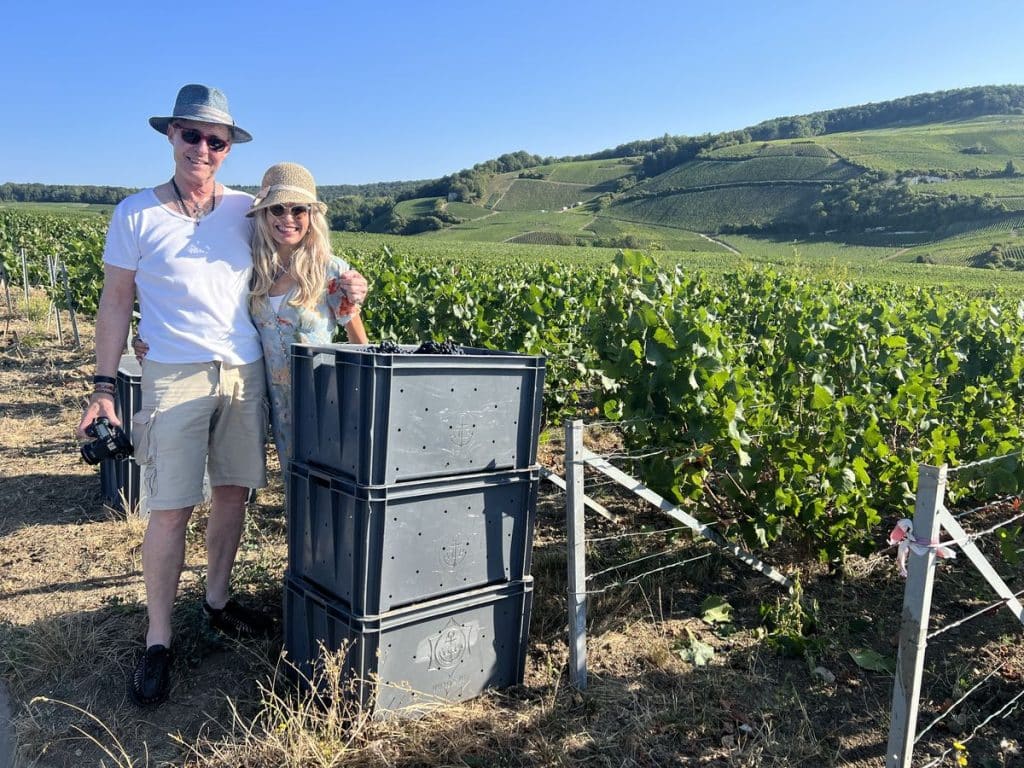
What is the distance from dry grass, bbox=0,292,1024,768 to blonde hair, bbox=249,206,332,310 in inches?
53.8

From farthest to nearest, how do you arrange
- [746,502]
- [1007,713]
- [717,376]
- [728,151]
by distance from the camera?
1. [728,151]
2. [746,502]
3. [717,376]
4. [1007,713]

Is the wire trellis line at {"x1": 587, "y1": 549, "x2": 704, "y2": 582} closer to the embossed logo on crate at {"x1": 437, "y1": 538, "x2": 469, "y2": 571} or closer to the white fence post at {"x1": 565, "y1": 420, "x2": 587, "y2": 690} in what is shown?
the white fence post at {"x1": 565, "y1": 420, "x2": 587, "y2": 690}

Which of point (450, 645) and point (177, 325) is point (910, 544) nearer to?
point (450, 645)

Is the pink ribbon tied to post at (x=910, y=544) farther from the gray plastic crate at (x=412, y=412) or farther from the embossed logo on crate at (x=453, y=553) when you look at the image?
the embossed logo on crate at (x=453, y=553)

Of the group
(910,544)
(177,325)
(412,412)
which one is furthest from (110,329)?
(910,544)

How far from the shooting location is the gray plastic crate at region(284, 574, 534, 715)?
2521 mm

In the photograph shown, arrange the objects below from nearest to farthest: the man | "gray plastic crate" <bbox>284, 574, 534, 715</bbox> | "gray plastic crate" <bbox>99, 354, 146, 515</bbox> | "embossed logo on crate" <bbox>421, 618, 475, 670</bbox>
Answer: "gray plastic crate" <bbox>284, 574, 534, 715</bbox> → "embossed logo on crate" <bbox>421, 618, 475, 670</bbox> → the man → "gray plastic crate" <bbox>99, 354, 146, 515</bbox>

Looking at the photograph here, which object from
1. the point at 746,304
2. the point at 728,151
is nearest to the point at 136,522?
the point at 746,304

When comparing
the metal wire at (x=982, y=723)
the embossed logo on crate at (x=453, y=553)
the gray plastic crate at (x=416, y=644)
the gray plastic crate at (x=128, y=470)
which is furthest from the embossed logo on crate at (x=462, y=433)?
the gray plastic crate at (x=128, y=470)

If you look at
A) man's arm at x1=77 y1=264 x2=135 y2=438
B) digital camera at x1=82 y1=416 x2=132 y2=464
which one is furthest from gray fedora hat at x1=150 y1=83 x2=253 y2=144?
digital camera at x1=82 y1=416 x2=132 y2=464

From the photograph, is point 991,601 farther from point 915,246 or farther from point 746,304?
point 915,246

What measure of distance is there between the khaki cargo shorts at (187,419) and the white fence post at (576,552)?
4.16ft

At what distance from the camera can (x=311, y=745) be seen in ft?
7.73

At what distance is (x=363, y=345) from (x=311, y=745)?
1.45 meters
